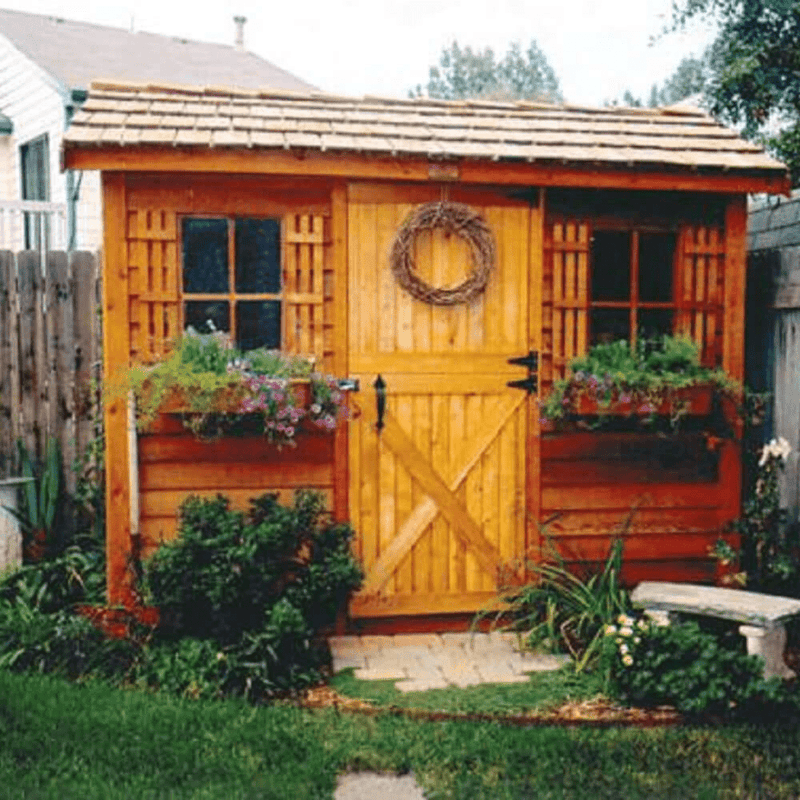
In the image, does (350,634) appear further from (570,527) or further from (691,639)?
(691,639)

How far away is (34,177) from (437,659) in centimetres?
1104

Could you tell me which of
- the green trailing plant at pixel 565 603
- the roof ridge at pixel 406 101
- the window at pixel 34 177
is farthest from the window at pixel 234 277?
the window at pixel 34 177

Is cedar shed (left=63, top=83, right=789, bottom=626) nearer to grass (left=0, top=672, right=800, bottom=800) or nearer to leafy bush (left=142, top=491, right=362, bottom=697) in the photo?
leafy bush (left=142, top=491, right=362, bottom=697)

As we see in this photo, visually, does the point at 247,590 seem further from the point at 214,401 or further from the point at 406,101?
the point at 406,101

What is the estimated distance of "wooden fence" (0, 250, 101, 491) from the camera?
22.4 ft

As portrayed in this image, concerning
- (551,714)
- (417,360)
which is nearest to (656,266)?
(417,360)

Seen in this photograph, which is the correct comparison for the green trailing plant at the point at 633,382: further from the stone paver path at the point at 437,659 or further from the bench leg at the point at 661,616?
the stone paver path at the point at 437,659

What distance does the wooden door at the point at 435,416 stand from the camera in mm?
6074

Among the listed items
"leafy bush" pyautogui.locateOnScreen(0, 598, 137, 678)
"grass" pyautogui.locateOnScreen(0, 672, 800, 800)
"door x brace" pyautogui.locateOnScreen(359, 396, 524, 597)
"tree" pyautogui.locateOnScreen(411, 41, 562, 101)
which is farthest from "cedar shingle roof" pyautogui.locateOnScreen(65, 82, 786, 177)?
"tree" pyautogui.locateOnScreen(411, 41, 562, 101)

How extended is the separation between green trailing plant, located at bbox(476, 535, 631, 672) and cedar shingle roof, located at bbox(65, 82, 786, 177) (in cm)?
231

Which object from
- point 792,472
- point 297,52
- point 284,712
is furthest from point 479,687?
point 297,52

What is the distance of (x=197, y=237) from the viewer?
5.91 meters

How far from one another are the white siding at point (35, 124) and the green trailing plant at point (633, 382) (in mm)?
7875

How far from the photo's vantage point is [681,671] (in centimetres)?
511
